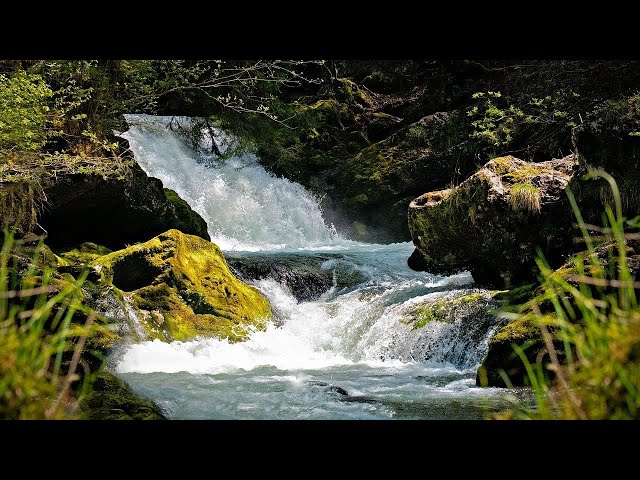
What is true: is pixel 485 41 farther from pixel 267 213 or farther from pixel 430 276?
pixel 267 213

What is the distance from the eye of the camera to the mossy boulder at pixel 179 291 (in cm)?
682

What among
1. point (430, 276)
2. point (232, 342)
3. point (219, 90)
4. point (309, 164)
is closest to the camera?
point (232, 342)

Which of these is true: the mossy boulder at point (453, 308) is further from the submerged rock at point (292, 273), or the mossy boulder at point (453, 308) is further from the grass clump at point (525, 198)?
the submerged rock at point (292, 273)

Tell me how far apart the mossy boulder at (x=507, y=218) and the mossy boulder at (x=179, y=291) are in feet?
8.68

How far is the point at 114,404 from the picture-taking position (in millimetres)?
3922

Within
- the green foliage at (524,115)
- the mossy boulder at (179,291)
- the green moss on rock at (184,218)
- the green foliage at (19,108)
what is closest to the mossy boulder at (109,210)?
the green moss on rock at (184,218)

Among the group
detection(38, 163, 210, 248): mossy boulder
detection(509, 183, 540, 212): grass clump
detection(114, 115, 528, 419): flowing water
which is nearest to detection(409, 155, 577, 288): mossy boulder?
detection(509, 183, 540, 212): grass clump

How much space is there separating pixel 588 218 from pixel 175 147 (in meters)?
9.16

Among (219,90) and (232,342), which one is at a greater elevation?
(219,90)

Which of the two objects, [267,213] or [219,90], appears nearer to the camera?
[219,90]

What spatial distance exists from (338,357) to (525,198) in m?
2.69

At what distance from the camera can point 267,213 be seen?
13.6 meters

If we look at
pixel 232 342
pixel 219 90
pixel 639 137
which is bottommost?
pixel 232 342
